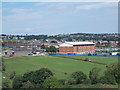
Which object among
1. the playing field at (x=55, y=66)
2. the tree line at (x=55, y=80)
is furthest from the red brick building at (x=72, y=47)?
the tree line at (x=55, y=80)

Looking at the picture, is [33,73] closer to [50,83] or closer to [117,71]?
[50,83]

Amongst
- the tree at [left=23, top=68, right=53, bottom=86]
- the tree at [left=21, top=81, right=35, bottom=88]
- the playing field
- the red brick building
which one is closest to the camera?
the tree at [left=21, top=81, right=35, bottom=88]

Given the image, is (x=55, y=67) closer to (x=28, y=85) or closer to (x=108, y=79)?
(x=108, y=79)

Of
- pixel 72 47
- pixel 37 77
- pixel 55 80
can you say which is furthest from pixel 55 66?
pixel 72 47

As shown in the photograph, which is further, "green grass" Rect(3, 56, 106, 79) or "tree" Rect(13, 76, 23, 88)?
"green grass" Rect(3, 56, 106, 79)

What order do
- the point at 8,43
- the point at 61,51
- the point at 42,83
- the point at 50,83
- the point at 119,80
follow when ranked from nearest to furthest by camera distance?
1. the point at 50,83
2. the point at 42,83
3. the point at 119,80
4. the point at 61,51
5. the point at 8,43

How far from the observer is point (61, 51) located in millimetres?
14078

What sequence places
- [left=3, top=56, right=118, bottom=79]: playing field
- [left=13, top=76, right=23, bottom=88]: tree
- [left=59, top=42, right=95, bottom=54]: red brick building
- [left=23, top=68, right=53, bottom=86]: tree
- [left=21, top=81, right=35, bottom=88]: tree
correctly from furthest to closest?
[left=59, top=42, right=95, bottom=54]: red brick building, [left=3, top=56, right=118, bottom=79]: playing field, [left=23, top=68, right=53, bottom=86]: tree, [left=13, top=76, right=23, bottom=88]: tree, [left=21, top=81, right=35, bottom=88]: tree

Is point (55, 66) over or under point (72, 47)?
under

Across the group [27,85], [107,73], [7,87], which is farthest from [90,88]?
[7,87]

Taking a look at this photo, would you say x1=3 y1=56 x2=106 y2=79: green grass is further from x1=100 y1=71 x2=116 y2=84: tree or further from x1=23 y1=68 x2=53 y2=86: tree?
x1=100 y1=71 x2=116 y2=84: tree

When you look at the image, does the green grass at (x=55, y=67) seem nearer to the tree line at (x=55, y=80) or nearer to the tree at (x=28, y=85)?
the tree line at (x=55, y=80)

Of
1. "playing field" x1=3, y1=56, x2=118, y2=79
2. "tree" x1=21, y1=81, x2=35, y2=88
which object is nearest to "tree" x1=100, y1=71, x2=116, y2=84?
"playing field" x1=3, y1=56, x2=118, y2=79

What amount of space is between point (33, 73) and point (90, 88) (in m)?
1.35
